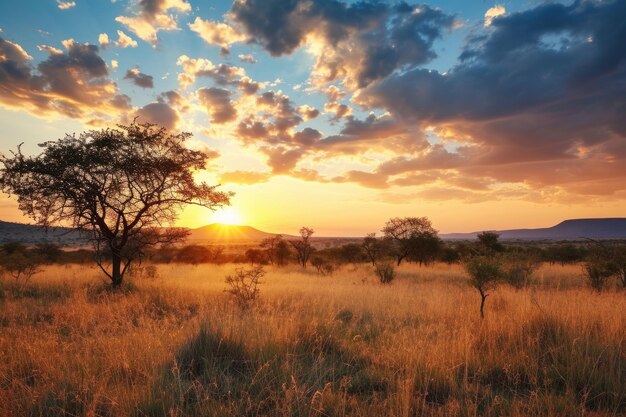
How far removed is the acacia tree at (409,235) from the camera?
4047 centimetres

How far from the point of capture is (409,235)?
41.3 m

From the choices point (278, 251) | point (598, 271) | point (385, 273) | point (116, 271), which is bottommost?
point (385, 273)

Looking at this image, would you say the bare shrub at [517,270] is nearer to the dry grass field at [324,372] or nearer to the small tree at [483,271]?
the small tree at [483,271]

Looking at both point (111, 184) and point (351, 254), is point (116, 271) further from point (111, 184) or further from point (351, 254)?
point (351, 254)

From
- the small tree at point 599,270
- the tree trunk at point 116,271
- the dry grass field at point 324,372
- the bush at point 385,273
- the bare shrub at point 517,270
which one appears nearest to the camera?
the dry grass field at point 324,372

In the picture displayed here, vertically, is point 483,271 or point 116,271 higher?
point 483,271

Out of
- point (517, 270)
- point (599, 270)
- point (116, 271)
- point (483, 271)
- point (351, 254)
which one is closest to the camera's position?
point (483, 271)

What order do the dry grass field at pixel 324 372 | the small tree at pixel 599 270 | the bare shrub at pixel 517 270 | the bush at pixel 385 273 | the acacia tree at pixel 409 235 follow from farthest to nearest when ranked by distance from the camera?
1. the acacia tree at pixel 409 235
2. the bush at pixel 385 273
3. the bare shrub at pixel 517 270
4. the small tree at pixel 599 270
5. the dry grass field at pixel 324 372

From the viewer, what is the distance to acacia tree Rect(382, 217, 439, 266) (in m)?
40.5

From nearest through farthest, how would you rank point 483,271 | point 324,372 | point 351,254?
point 324,372
point 483,271
point 351,254

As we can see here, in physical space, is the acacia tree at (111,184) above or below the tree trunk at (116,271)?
above

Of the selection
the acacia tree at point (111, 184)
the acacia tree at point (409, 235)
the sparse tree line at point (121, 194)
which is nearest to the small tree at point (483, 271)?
the sparse tree line at point (121, 194)

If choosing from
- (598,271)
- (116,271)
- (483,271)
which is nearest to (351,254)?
(598,271)

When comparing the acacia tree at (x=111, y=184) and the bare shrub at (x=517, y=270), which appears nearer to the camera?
the acacia tree at (x=111, y=184)
